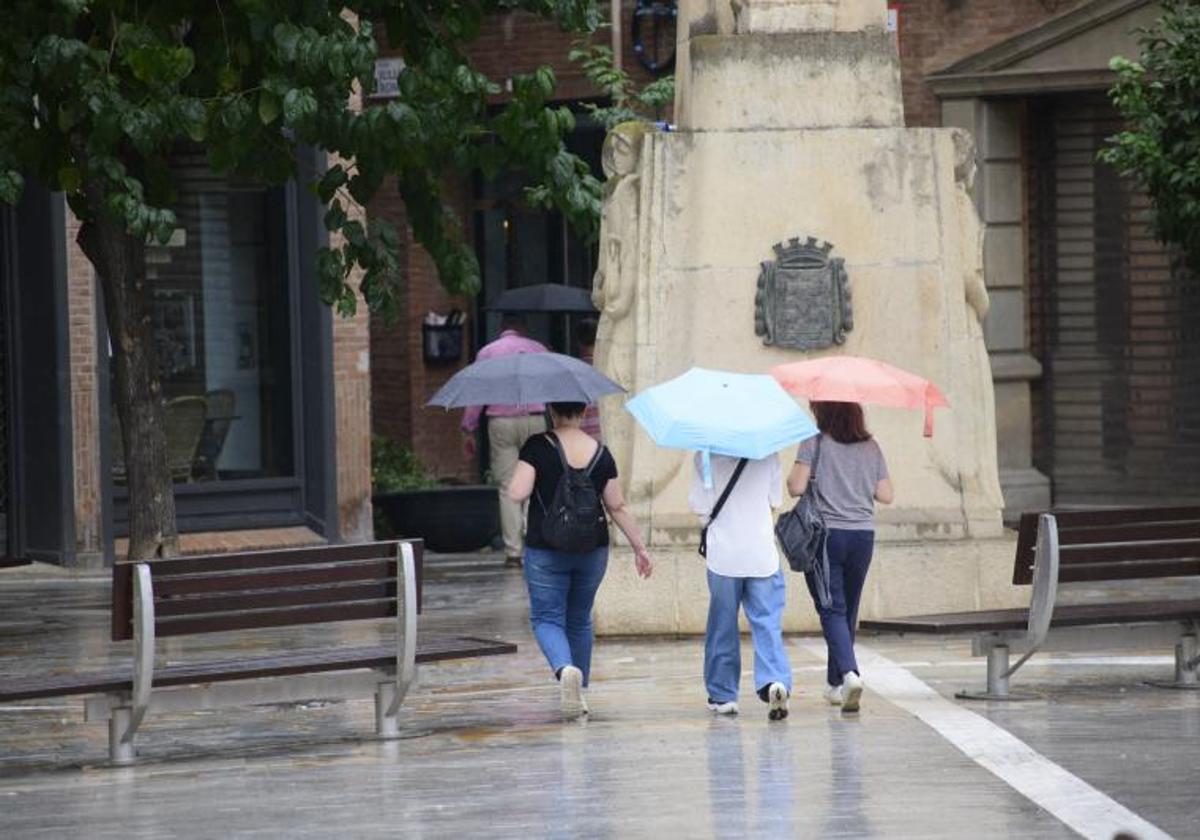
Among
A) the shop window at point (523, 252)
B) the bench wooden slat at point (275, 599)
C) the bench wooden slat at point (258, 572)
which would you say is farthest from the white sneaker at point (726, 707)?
the shop window at point (523, 252)

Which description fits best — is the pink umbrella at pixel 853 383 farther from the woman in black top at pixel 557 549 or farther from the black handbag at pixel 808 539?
the woman in black top at pixel 557 549

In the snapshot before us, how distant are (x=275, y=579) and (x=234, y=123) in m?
4.27

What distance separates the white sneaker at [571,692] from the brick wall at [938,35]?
45.0 feet

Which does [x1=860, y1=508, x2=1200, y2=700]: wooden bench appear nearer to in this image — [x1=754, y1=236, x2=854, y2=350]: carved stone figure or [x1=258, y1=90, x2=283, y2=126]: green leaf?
[x1=754, y1=236, x2=854, y2=350]: carved stone figure

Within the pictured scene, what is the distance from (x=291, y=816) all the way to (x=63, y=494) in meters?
12.2

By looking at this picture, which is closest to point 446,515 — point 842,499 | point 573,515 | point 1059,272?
point 1059,272

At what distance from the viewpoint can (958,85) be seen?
25500 mm

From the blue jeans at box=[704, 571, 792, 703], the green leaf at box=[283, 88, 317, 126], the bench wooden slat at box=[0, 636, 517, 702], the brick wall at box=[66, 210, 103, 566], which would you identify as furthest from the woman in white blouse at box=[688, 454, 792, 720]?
the brick wall at box=[66, 210, 103, 566]

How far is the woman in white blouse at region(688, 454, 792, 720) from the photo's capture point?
12633 mm

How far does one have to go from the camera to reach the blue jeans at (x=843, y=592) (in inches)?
509

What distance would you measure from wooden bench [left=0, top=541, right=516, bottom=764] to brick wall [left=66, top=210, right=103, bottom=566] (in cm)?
970

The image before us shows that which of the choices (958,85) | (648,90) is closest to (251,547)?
(648,90)

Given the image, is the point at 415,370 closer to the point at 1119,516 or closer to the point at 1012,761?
the point at 1119,516

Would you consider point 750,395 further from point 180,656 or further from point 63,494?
point 63,494
